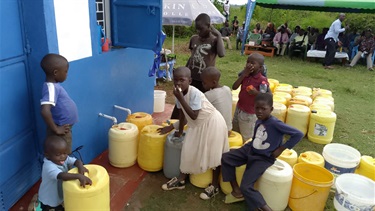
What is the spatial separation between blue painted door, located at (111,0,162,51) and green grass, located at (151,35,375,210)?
6.63ft

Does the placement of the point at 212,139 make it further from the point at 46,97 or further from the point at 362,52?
the point at 362,52

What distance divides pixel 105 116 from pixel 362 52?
38.9 feet

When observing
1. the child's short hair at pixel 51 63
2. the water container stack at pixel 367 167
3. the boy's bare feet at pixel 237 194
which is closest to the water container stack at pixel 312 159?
the water container stack at pixel 367 167

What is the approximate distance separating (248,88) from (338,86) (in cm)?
614

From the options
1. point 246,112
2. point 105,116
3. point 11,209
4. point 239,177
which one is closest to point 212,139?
point 239,177

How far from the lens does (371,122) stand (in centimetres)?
619

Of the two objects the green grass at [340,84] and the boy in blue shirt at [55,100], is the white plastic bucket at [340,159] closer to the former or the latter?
the green grass at [340,84]

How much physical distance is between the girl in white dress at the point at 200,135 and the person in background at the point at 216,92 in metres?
0.23

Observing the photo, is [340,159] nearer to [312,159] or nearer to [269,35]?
[312,159]

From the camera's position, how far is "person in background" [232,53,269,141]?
13.1 ft

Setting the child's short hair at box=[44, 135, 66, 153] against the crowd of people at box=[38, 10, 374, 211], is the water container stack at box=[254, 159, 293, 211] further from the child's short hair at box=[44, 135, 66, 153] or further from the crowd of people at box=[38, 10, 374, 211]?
the child's short hair at box=[44, 135, 66, 153]

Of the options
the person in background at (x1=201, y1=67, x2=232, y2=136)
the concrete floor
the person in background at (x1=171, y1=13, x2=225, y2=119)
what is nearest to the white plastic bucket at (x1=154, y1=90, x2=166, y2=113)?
the person in background at (x1=171, y1=13, x2=225, y2=119)

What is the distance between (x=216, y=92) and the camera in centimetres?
350

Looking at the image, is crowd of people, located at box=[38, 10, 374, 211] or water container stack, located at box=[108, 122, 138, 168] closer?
crowd of people, located at box=[38, 10, 374, 211]
